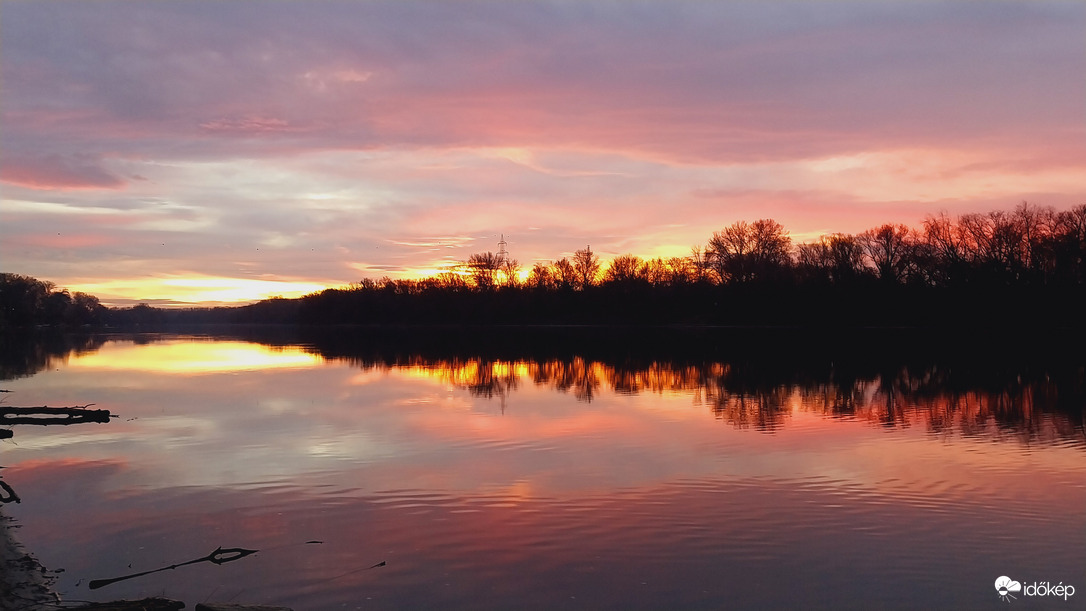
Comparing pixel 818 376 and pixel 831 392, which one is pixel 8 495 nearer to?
pixel 831 392

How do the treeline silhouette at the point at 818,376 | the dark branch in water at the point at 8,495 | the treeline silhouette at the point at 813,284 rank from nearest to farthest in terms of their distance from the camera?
the dark branch in water at the point at 8,495 → the treeline silhouette at the point at 818,376 → the treeline silhouette at the point at 813,284

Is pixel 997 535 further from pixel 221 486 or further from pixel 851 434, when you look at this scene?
pixel 221 486

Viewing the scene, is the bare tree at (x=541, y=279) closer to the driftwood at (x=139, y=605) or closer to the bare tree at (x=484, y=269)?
the bare tree at (x=484, y=269)

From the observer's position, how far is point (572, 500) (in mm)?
13391

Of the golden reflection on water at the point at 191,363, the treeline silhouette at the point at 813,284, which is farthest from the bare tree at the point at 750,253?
the golden reflection on water at the point at 191,363

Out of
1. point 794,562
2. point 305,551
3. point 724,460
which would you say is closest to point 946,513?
point 794,562

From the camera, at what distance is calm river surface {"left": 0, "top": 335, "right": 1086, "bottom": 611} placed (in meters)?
9.65

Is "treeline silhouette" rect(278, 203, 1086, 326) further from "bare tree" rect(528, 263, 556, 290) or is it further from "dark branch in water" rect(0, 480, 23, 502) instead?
"dark branch in water" rect(0, 480, 23, 502)

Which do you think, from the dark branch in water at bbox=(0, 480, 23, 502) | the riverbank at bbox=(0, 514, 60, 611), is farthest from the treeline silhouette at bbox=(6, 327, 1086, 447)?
the riverbank at bbox=(0, 514, 60, 611)

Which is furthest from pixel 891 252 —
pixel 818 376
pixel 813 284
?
pixel 818 376

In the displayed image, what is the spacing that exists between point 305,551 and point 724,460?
8934mm

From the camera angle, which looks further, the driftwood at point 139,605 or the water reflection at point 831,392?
the water reflection at point 831,392

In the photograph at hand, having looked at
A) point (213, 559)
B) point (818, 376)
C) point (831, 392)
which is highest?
Answer: point (818, 376)

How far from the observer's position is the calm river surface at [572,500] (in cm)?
965
